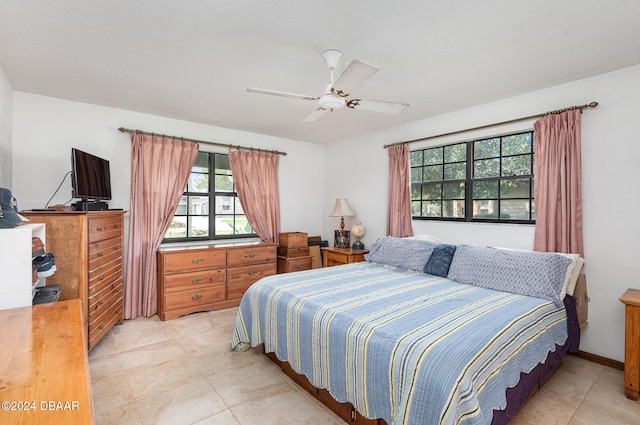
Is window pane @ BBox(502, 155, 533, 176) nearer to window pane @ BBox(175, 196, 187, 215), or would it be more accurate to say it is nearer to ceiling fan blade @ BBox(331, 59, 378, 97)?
ceiling fan blade @ BBox(331, 59, 378, 97)

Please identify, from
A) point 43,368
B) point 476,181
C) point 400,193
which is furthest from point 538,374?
point 43,368

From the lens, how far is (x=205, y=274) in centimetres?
388

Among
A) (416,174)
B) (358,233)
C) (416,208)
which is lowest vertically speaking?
(358,233)

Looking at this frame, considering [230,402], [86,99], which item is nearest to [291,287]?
[230,402]

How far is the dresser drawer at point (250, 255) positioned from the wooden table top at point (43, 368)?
234 cm

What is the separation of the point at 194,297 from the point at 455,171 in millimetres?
3526

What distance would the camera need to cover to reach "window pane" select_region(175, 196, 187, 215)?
4.26 m

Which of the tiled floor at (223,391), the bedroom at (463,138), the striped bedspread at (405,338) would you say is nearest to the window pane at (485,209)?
the bedroom at (463,138)

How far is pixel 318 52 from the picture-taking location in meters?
2.24

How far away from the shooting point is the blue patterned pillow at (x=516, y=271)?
2.47 m

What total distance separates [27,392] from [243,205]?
3.67 meters

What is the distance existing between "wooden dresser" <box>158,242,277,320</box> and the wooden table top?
1.92m

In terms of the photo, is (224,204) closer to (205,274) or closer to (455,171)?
(205,274)

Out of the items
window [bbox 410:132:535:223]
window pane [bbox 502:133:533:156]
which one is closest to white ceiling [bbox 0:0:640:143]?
window pane [bbox 502:133:533:156]
